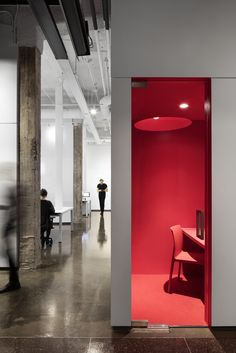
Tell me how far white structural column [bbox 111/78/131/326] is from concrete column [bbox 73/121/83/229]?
828 centimetres

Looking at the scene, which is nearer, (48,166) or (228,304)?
(228,304)

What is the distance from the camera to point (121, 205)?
10.0 feet

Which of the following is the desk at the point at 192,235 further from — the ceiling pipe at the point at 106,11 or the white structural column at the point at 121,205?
the ceiling pipe at the point at 106,11

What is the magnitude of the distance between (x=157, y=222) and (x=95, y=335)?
2267 millimetres

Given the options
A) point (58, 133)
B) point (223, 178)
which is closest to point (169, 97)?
point (223, 178)

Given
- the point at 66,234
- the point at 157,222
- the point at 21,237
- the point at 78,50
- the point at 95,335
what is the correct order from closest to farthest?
the point at 95,335
the point at 78,50
the point at 157,222
the point at 21,237
the point at 66,234

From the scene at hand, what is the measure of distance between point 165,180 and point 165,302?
1.94 meters

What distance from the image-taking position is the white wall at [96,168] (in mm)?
17344

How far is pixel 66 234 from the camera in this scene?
8.91 m

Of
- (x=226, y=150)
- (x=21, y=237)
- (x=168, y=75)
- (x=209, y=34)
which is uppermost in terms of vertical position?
(x=209, y=34)

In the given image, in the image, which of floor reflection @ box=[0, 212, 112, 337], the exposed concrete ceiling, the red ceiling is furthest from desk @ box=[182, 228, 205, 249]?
the exposed concrete ceiling

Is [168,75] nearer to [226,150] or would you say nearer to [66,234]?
[226,150]

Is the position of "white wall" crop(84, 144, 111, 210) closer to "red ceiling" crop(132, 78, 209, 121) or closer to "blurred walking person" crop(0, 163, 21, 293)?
"red ceiling" crop(132, 78, 209, 121)

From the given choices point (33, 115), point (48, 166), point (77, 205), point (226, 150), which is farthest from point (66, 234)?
point (226, 150)
